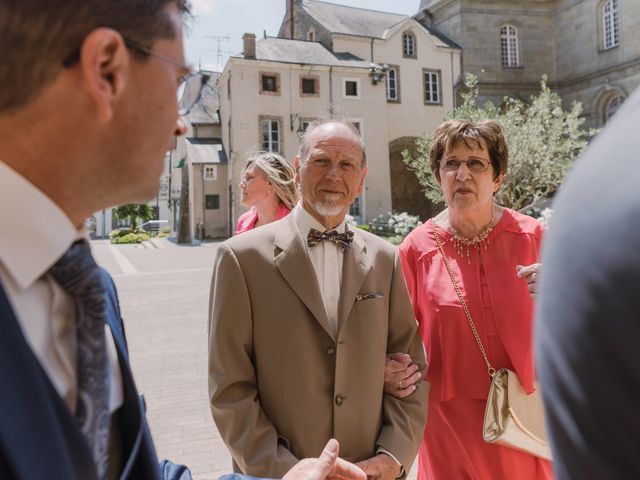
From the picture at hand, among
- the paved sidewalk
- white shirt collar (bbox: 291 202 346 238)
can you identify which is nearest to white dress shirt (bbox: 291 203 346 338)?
white shirt collar (bbox: 291 202 346 238)

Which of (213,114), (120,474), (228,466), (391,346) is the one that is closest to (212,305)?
(391,346)

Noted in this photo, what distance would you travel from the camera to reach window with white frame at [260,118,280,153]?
31170mm

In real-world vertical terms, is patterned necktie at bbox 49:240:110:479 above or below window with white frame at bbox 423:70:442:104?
below

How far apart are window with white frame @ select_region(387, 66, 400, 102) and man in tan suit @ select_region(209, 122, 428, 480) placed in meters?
33.8

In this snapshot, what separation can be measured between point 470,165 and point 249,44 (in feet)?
97.4

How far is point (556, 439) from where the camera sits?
2.40ft

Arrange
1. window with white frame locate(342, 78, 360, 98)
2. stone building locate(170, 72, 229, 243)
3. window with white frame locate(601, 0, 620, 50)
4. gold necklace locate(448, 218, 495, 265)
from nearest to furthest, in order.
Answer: gold necklace locate(448, 218, 495, 265) → stone building locate(170, 72, 229, 243) → window with white frame locate(342, 78, 360, 98) → window with white frame locate(601, 0, 620, 50)

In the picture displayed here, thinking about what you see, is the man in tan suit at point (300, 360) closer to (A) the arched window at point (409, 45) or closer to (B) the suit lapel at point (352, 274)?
(B) the suit lapel at point (352, 274)

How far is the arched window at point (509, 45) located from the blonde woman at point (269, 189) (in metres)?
37.8

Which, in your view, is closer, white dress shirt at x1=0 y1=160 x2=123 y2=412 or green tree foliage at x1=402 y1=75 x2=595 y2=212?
white dress shirt at x1=0 y1=160 x2=123 y2=412

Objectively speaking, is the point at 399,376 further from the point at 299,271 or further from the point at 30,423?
the point at 30,423

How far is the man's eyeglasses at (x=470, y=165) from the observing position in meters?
3.15

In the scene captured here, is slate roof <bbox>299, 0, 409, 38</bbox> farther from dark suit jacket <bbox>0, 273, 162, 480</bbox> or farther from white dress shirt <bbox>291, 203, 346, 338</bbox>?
dark suit jacket <bbox>0, 273, 162, 480</bbox>

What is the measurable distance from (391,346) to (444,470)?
2.83 feet
